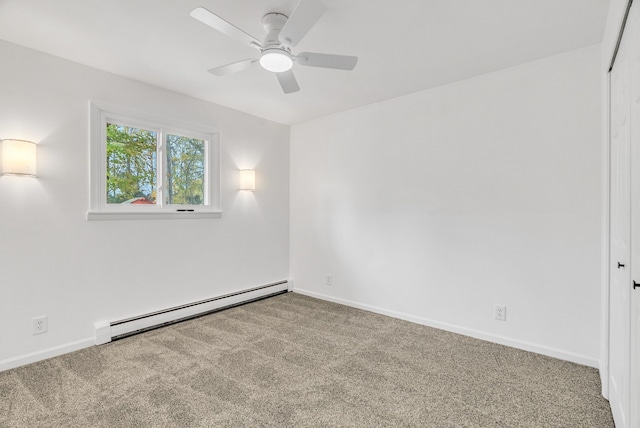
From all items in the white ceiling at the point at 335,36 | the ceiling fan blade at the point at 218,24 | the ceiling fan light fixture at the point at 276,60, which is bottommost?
the ceiling fan light fixture at the point at 276,60

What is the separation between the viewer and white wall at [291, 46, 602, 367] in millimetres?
2463

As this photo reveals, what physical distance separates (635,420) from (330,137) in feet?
11.4

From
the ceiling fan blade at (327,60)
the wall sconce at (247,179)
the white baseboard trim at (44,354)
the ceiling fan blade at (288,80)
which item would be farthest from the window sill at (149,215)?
the ceiling fan blade at (327,60)

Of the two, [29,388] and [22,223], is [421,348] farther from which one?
[22,223]

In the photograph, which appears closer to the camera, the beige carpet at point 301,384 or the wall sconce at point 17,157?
the beige carpet at point 301,384

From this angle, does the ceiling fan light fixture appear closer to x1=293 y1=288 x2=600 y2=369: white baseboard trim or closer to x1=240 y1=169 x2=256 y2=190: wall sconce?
x1=240 y1=169 x2=256 y2=190: wall sconce

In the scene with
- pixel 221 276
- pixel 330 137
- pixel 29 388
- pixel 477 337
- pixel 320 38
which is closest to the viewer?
pixel 29 388

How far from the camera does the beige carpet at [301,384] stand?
1.83 metres

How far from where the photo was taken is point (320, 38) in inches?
90.3

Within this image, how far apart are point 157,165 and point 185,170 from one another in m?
0.30

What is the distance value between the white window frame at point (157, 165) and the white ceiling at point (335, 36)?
1.25 ft

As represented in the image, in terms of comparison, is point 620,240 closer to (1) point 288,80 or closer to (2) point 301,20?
(2) point 301,20

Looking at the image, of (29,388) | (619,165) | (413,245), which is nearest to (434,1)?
(619,165)

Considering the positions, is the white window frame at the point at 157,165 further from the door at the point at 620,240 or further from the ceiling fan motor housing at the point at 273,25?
the door at the point at 620,240
